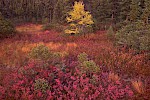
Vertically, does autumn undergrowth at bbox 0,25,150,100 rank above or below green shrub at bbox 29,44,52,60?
below

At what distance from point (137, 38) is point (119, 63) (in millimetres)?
3110

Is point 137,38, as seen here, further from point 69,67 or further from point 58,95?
point 58,95

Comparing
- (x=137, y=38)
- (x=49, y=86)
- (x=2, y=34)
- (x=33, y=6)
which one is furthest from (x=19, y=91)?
(x=33, y=6)

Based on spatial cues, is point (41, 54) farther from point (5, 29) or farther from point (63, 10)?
point (63, 10)

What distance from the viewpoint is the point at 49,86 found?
8055 millimetres

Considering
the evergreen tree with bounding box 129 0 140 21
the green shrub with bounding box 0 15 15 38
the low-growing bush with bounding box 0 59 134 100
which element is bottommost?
the low-growing bush with bounding box 0 59 134 100

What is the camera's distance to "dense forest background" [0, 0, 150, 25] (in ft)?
A: 108

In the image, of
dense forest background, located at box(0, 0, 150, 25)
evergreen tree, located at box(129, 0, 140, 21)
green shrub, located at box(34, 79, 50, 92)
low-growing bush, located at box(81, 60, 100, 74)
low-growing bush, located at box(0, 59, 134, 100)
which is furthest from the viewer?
dense forest background, located at box(0, 0, 150, 25)

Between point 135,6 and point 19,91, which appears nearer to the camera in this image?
point 19,91

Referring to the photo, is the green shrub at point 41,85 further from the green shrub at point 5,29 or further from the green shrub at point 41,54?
the green shrub at point 5,29

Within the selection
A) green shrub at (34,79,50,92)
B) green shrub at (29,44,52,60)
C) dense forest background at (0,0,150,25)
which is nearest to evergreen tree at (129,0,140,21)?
dense forest background at (0,0,150,25)

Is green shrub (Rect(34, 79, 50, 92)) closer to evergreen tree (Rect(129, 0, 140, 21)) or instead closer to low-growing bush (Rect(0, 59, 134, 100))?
low-growing bush (Rect(0, 59, 134, 100))

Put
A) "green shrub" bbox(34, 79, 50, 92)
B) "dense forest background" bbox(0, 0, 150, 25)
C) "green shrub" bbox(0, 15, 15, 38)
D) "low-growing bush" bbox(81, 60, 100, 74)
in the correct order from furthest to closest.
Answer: "dense forest background" bbox(0, 0, 150, 25), "green shrub" bbox(0, 15, 15, 38), "low-growing bush" bbox(81, 60, 100, 74), "green shrub" bbox(34, 79, 50, 92)

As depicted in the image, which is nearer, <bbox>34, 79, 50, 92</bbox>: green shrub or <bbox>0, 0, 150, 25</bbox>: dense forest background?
<bbox>34, 79, 50, 92</bbox>: green shrub
